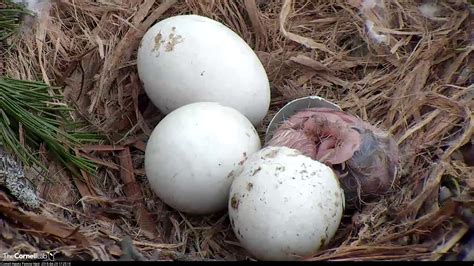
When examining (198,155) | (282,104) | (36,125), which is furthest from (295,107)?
(36,125)

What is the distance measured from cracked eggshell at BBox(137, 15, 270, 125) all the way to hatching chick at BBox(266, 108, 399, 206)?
5.3 inches

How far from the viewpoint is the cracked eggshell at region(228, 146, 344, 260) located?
5.27ft

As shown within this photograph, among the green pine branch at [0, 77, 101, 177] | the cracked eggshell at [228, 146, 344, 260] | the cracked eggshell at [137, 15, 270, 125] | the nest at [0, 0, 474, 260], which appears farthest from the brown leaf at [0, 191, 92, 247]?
the cracked eggshell at [137, 15, 270, 125]

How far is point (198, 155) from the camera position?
174 centimetres

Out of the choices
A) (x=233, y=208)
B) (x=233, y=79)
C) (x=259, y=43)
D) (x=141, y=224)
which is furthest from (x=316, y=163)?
(x=259, y=43)

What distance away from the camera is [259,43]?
2.19m

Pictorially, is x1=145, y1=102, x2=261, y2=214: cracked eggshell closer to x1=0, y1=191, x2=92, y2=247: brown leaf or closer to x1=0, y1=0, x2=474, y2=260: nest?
x1=0, y1=0, x2=474, y2=260: nest

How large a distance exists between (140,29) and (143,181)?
1.48 ft

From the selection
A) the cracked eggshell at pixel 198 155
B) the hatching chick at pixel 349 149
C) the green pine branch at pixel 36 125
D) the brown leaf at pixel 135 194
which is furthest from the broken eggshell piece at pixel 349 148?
the green pine branch at pixel 36 125

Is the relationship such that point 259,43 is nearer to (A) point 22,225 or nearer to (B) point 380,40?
(B) point 380,40

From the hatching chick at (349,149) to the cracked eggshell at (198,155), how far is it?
0.10 metres

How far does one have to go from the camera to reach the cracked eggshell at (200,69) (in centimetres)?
187

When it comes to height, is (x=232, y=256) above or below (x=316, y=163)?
below

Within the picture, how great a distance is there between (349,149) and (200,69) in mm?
405
